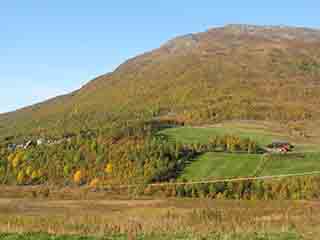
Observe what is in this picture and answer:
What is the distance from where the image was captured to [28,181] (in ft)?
277

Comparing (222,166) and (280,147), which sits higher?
(280,147)

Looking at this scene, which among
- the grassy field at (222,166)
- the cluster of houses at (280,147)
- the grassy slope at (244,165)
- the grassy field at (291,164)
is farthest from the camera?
the cluster of houses at (280,147)

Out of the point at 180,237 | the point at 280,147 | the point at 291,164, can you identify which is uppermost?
the point at 180,237

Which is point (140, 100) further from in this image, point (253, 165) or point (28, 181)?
point (253, 165)

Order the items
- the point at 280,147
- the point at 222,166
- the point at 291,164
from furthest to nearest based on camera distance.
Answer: the point at 280,147, the point at 222,166, the point at 291,164

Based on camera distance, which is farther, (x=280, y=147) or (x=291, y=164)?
(x=280, y=147)

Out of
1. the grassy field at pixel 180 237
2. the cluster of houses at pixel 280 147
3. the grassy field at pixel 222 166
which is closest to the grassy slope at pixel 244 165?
the grassy field at pixel 222 166

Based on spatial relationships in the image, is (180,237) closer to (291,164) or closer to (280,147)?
(291,164)

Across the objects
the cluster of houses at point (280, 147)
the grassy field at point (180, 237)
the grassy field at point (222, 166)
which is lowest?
the grassy field at point (222, 166)

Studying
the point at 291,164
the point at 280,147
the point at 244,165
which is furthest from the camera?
the point at 280,147

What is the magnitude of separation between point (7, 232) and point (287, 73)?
7026 inches

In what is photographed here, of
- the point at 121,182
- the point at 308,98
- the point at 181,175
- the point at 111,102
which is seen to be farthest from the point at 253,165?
the point at 111,102

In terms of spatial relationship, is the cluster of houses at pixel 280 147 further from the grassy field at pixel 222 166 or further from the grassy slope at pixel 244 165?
the grassy field at pixel 222 166

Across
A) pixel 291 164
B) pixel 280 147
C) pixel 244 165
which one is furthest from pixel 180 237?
pixel 280 147
